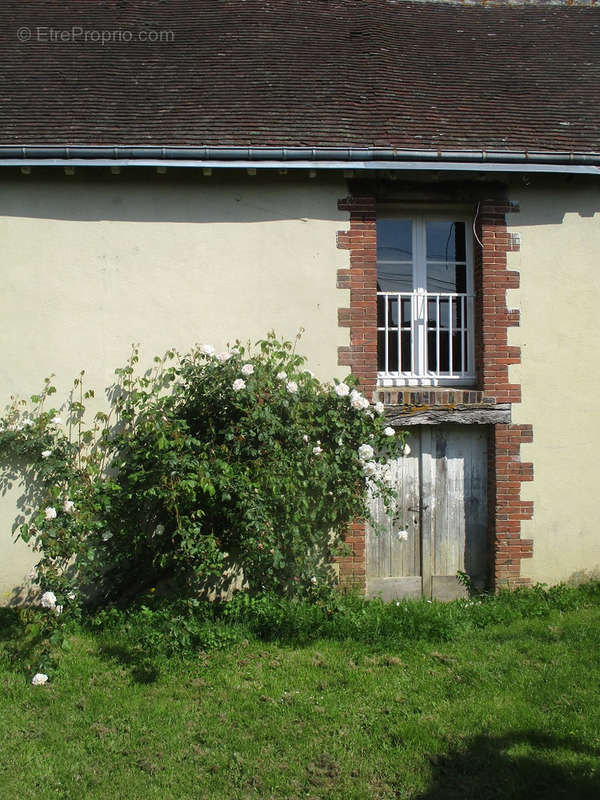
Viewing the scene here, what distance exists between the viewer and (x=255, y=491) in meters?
4.49

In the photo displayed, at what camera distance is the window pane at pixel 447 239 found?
5977mm

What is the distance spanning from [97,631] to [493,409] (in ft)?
13.1

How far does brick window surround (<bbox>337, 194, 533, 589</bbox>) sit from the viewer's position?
18.0 feet

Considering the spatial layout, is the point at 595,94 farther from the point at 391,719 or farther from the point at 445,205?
the point at 391,719

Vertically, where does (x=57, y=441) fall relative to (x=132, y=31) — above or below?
below

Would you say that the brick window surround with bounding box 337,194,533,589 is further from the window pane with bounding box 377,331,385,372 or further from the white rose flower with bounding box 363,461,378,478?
the white rose flower with bounding box 363,461,378,478

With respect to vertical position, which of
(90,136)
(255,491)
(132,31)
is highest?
(132,31)

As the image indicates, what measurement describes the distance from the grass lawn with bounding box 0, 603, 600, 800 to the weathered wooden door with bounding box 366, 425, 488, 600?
102 centimetres

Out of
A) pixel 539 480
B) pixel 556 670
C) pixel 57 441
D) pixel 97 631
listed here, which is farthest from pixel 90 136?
pixel 556 670

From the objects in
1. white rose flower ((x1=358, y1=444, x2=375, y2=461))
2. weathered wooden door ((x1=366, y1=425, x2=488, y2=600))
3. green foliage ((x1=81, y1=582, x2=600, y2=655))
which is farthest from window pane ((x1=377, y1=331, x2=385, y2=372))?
green foliage ((x1=81, y1=582, x2=600, y2=655))

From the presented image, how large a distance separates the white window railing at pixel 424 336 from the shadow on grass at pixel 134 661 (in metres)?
3.22

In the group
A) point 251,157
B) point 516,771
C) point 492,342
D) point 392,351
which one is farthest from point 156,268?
point 516,771

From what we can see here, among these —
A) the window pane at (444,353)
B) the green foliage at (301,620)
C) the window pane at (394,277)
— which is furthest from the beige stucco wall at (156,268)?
the green foliage at (301,620)

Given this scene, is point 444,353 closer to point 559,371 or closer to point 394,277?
point 394,277
